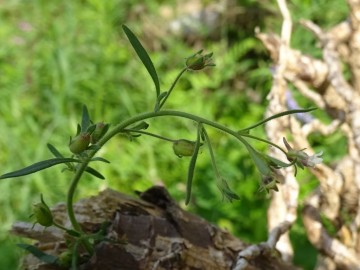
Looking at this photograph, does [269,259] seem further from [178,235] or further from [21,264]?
[21,264]

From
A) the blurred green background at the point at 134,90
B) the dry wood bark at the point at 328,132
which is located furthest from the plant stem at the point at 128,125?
the blurred green background at the point at 134,90

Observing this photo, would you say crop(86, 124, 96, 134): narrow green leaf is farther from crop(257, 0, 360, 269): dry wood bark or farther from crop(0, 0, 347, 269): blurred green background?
crop(0, 0, 347, 269): blurred green background

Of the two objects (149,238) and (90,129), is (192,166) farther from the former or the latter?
(149,238)

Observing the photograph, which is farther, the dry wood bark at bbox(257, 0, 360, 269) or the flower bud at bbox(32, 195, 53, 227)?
the dry wood bark at bbox(257, 0, 360, 269)

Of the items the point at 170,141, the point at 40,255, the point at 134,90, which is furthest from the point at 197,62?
the point at 134,90

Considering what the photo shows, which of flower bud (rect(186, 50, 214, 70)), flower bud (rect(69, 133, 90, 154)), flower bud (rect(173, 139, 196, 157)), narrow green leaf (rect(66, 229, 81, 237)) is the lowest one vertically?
narrow green leaf (rect(66, 229, 81, 237))

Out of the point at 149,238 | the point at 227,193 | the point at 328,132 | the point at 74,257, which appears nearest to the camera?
the point at 227,193

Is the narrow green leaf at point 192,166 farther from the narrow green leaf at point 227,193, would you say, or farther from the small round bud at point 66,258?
the small round bud at point 66,258

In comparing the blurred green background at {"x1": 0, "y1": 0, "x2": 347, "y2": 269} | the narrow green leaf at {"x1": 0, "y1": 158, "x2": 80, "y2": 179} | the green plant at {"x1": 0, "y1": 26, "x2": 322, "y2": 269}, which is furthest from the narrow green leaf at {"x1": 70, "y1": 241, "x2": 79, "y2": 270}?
the blurred green background at {"x1": 0, "y1": 0, "x2": 347, "y2": 269}
